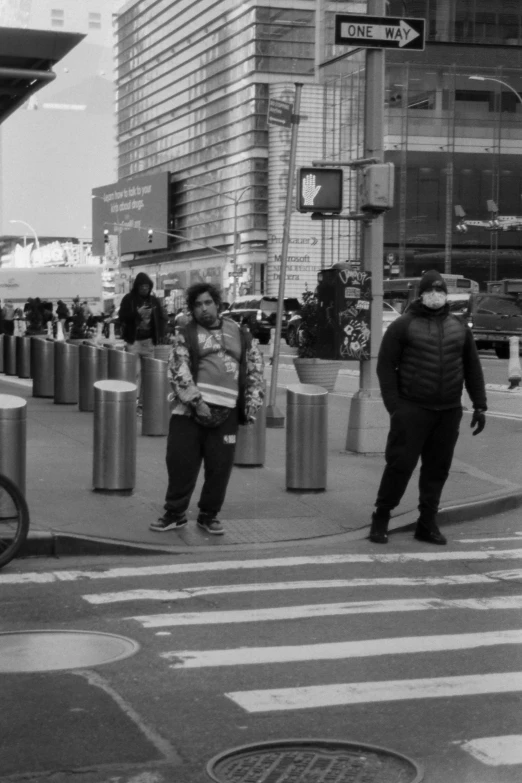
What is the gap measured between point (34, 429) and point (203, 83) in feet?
423

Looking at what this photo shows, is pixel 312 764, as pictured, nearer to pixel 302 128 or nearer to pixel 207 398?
pixel 207 398

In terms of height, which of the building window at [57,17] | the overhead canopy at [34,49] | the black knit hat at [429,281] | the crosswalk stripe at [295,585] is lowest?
the crosswalk stripe at [295,585]

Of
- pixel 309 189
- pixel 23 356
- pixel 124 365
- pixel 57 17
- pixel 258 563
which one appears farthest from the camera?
pixel 23 356

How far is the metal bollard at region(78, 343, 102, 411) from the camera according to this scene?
60.0 ft

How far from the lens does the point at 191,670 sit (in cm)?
586

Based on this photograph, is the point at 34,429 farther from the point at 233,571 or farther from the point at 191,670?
the point at 191,670

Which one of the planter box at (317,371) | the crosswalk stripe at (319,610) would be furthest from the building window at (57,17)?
the planter box at (317,371)

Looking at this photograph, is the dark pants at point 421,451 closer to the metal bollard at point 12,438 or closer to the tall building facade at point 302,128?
the metal bollard at point 12,438

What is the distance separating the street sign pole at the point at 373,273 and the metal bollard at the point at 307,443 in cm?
223

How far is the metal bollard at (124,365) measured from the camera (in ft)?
55.3

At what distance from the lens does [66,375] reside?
773 inches

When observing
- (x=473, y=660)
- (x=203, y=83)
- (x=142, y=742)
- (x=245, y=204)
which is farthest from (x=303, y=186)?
(x=203, y=83)

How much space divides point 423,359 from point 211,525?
197 cm

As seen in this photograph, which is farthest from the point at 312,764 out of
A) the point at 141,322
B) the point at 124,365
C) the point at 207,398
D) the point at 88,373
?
the point at 88,373
